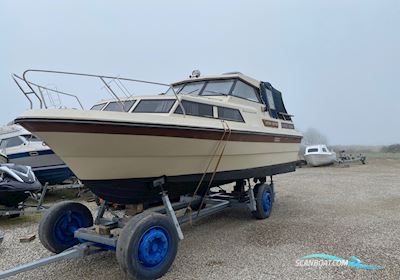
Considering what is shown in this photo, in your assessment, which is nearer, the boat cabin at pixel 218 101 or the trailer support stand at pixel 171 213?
the trailer support stand at pixel 171 213

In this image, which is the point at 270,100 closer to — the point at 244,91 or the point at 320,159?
the point at 244,91

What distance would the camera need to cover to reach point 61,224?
4.75 metres

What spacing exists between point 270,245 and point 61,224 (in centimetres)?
301

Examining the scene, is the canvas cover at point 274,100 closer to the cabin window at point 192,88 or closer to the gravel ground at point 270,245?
the cabin window at point 192,88

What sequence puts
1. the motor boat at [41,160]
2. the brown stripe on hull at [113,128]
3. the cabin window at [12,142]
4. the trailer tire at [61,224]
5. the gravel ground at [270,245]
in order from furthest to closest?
1. the cabin window at [12,142]
2. the motor boat at [41,160]
3. the trailer tire at [61,224]
4. the gravel ground at [270,245]
5. the brown stripe on hull at [113,128]

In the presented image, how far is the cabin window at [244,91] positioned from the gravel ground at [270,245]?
2.42 m

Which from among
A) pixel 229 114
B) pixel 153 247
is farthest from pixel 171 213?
pixel 229 114

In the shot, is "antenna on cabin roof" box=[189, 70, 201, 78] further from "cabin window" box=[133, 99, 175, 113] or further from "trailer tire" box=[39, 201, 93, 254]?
"trailer tire" box=[39, 201, 93, 254]

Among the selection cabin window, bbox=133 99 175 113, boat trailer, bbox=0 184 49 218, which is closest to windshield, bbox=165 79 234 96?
cabin window, bbox=133 99 175 113

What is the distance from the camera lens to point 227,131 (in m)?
5.11

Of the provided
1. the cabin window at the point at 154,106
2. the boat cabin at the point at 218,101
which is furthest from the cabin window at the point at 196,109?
the cabin window at the point at 154,106

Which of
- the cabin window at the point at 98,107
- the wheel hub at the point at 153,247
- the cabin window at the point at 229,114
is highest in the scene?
the cabin window at the point at 98,107

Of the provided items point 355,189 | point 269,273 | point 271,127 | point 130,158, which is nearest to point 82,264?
point 130,158

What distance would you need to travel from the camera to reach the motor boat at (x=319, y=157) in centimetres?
1917
